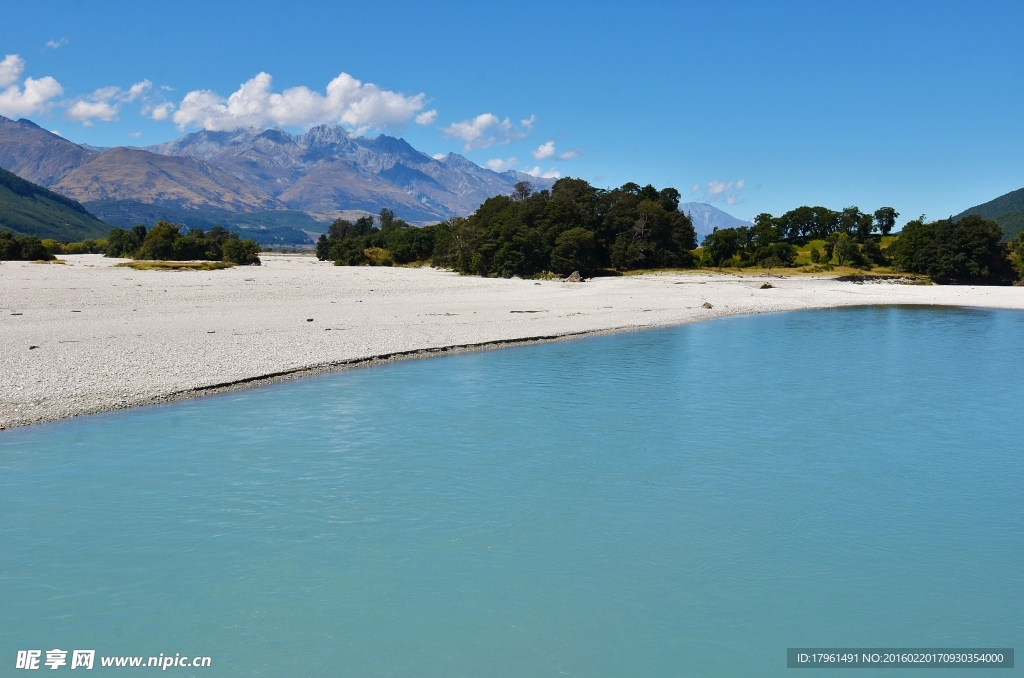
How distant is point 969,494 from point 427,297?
38.1 m

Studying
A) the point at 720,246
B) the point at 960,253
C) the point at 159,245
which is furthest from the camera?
the point at 720,246

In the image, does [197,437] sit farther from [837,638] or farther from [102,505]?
[837,638]

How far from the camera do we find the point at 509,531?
11977mm

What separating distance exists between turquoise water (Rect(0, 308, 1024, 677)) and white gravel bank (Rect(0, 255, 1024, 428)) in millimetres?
2339

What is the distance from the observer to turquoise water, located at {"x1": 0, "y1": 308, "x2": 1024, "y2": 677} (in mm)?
9016

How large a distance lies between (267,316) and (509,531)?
2583 cm

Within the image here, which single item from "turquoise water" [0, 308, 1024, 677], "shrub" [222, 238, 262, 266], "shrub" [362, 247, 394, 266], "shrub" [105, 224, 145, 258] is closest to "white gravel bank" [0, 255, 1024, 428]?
"turquoise water" [0, 308, 1024, 677]

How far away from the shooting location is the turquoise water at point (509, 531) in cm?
902

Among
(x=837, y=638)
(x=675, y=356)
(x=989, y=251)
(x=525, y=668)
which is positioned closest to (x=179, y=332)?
(x=675, y=356)

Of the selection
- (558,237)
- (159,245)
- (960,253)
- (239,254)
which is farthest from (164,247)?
(960,253)

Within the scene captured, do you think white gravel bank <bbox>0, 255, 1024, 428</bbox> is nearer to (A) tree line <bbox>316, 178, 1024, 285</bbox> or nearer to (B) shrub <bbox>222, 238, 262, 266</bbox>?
(A) tree line <bbox>316, 178, 1024, 285</bbox>

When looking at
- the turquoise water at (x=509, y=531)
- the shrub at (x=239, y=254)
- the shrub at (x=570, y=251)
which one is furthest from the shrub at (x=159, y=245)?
the turquoise water at (x=509, y=531)

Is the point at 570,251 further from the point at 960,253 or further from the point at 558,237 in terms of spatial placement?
the point at 960,253

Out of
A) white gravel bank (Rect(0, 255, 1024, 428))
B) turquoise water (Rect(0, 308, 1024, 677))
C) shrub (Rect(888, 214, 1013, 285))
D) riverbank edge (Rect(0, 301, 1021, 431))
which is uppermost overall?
shrub (Rect(888, 214, 1013, 285))
